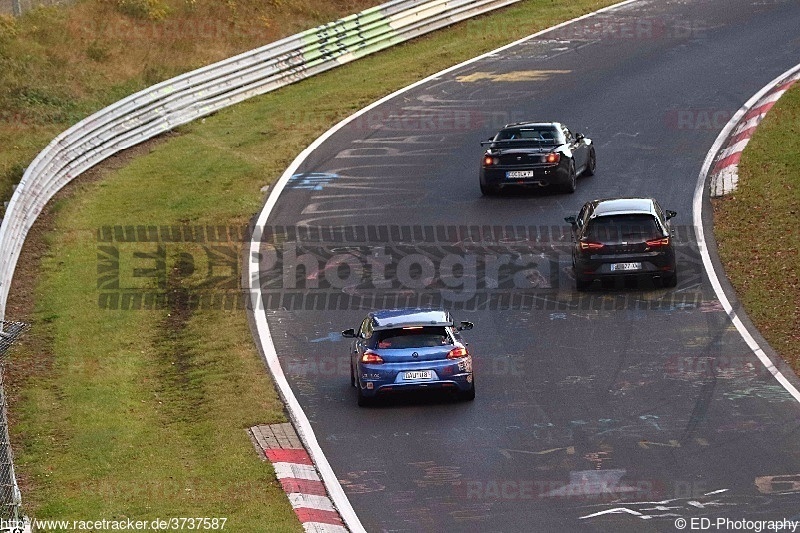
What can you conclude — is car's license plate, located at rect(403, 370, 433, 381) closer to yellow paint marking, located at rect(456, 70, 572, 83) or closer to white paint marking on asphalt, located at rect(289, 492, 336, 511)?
white paint marking on asphalt, located at rect(289, 492, 336, 511)

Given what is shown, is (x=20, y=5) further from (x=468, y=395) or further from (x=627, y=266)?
(x=468, y=395)

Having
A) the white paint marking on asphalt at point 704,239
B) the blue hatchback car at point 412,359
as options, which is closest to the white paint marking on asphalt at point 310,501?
the blue hatchback car at point 412,359

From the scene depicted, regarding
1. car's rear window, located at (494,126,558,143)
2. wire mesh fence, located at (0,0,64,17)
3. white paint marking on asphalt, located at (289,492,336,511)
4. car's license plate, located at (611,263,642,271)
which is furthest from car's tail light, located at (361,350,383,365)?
wire mesh fence, located at (0,0,64,17)

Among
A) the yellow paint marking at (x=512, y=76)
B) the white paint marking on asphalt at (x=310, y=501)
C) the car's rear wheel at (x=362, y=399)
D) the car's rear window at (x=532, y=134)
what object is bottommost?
the white paint marking on asphalt at (x=310, y=501)

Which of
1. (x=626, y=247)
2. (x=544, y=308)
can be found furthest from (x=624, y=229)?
(x=544, y=308)

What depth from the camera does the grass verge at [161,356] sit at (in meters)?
15.7

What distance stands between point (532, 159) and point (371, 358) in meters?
12.2

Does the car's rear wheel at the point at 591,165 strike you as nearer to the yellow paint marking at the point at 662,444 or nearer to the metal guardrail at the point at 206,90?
the metal guardrail at the point at 206,90

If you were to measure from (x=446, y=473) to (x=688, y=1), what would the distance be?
112 feet

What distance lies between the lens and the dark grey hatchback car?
24203 millimetres

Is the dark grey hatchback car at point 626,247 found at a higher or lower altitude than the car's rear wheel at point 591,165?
lower

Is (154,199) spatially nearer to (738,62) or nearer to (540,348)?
(540,348)

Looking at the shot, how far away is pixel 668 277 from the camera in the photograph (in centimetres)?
2427

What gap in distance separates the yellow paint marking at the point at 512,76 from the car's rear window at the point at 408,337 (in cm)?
2065
